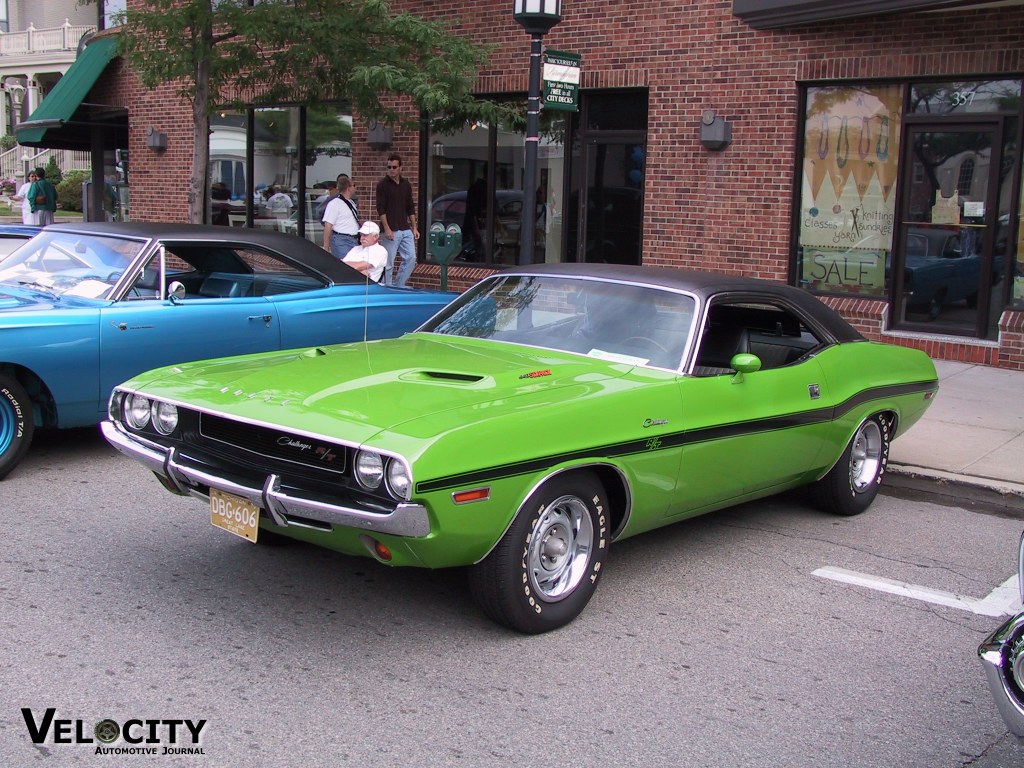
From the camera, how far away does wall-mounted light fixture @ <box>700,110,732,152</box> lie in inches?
480

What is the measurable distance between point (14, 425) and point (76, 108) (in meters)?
14.4

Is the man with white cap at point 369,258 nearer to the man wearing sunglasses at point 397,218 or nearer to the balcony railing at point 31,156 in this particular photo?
the man wearing sunglasses at point 397,218

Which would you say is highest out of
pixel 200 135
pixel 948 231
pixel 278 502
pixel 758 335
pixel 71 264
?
pixel 200 135

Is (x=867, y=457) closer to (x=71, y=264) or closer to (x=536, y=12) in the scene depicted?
(x=536, y=12)

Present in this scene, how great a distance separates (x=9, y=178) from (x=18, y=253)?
3989cm

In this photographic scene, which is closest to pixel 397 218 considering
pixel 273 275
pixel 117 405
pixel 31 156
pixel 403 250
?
pixel 403 250

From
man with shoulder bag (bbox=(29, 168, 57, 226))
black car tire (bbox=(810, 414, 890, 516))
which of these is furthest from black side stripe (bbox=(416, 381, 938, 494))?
man with shoulder bag (bbox=(29, 168, 57, 226))

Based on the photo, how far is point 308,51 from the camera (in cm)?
1274

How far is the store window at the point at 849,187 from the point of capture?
452 inches

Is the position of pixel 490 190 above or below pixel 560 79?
below

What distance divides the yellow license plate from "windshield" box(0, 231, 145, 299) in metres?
3.19

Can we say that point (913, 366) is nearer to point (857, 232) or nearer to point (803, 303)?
point (803, 303)

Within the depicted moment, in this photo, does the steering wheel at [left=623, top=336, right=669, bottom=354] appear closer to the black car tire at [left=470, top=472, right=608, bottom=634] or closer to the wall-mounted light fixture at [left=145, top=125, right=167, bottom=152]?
the black car tire at [left=470, top=472, right=608, bottom=634]

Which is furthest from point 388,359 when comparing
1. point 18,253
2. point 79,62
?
point 79,62
